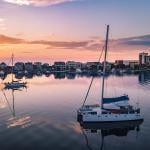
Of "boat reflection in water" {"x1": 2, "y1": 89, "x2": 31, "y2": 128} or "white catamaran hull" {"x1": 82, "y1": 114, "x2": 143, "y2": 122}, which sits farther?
"white catamaran hull" {"x1": 82, "y1": 114, "x2": 143, "y2": 122}

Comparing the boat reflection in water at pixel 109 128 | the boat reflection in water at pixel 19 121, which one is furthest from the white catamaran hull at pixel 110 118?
the boat reflection in water at pixel 19 121

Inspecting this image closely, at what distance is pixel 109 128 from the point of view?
5269 centimetres

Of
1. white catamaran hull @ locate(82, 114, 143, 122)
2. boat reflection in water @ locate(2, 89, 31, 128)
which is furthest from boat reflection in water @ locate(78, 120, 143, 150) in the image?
boat reflection in water @ locate(2, 89, 31, 128)

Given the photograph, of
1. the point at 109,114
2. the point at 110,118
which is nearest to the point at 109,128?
the point at 110,118

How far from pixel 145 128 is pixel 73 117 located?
45.3 ft

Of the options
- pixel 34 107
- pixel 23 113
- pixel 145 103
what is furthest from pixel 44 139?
pixel 145 103

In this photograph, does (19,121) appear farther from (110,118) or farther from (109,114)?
(110,118)

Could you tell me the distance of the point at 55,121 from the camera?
56.7m

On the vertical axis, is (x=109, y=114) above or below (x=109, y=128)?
above

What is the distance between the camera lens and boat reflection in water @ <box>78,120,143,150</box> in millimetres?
49553

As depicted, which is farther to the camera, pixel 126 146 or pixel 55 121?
pixel 55 121

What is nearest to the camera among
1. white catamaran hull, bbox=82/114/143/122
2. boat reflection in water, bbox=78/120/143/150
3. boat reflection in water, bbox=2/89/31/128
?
boat reflection in water, bbox=78/120/143/150

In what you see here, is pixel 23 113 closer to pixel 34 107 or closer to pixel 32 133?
pixel 34 107

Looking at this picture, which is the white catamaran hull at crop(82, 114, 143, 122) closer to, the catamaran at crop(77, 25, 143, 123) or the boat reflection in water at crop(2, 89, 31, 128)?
the catamaran at crop(77, 25, 143, 123)
